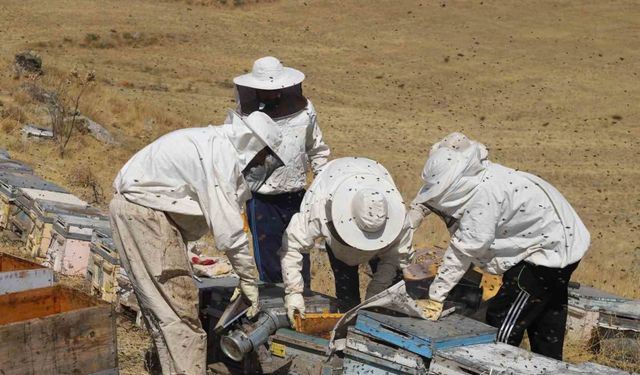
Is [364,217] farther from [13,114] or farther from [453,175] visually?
[13,114]

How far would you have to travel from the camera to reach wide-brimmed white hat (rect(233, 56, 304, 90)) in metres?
6.32

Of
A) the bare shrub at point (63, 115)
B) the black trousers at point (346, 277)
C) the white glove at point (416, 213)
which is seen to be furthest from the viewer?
the bare shrub at point (63, 115)

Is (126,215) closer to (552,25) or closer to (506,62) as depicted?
(506,62)

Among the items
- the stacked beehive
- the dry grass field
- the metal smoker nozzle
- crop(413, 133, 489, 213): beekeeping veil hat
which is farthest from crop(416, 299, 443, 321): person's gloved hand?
the dry grass field

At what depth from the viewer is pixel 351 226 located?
534cm

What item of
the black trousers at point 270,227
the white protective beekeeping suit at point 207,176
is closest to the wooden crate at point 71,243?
the black trousers at point 270,227

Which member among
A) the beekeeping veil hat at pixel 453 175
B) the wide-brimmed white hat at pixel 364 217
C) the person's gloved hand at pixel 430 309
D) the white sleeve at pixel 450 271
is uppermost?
the beekeeping veil hat at pixel 453 175

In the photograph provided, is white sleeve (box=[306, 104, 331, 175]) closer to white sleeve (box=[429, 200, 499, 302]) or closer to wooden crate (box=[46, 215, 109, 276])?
white sleeve (box=[429, 200, 499, 302])

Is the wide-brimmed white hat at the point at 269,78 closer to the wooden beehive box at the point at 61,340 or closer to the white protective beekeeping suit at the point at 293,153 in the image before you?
the white protective beekeeping suit at the point at 293,153

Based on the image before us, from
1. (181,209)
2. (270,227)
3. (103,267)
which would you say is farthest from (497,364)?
(103,267)

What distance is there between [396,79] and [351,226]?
22.2 m

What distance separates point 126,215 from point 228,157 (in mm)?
669

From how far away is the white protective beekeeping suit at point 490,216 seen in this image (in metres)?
5.27

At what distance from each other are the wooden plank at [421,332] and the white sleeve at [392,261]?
26.6 inches
